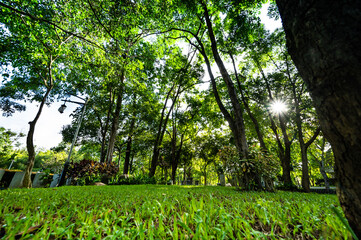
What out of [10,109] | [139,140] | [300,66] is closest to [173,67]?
[139,140]

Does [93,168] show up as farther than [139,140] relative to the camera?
No

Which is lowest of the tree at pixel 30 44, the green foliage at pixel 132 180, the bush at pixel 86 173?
the green foliage at pixel 132 180

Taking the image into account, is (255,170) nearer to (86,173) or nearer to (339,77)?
(339,77)

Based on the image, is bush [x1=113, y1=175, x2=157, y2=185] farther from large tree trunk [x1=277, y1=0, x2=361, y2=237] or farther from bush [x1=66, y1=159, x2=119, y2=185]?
large tree trunk [x1=277, y1=0, x2=361, y2=237]

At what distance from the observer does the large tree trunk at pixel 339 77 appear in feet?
2.48

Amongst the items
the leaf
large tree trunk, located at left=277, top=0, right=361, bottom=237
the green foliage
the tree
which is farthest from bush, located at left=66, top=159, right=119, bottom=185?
large tree trunk, located at left=277, top=0, right=361, bottom=237

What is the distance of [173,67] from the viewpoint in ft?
45.1

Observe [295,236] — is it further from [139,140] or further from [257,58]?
[139,140]

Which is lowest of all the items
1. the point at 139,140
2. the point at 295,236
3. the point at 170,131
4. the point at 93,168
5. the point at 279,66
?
the point at 295,236

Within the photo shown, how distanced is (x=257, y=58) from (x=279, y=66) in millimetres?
2378

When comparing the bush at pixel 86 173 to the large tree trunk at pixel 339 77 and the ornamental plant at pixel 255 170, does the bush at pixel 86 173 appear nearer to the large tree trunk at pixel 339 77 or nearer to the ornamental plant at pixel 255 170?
the ornamental plant at pixel 255 170

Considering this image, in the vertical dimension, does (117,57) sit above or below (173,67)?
below

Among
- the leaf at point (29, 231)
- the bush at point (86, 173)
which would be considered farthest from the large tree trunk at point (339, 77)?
the bush at point (86, 173)

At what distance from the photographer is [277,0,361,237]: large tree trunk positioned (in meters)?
0.75
